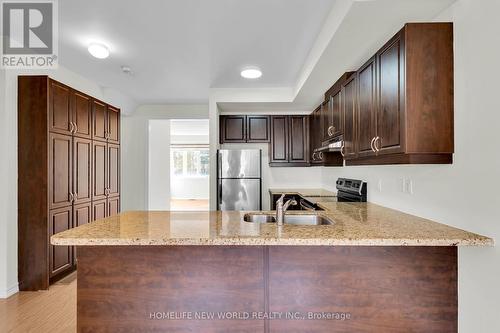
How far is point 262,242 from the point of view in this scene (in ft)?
5.16

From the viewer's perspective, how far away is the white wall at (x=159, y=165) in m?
6.40

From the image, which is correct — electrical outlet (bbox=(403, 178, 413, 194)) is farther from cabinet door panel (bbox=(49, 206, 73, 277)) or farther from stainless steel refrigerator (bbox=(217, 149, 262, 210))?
cabinet door panel (bbox=(49, 206, 73, 277))

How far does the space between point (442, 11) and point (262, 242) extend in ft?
5.72

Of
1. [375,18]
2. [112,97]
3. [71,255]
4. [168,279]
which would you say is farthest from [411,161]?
[112,97]

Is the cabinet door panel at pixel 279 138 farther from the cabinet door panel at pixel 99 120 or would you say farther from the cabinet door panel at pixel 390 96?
the cabinet door panel at pixel 390 96

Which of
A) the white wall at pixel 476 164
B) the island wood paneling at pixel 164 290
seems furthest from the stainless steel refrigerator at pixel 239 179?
the white wall at pixel 476 164

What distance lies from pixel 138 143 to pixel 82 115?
1958 millimetres

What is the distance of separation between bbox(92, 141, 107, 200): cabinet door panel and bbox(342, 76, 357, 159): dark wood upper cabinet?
3.15m

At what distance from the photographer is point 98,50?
297 cm

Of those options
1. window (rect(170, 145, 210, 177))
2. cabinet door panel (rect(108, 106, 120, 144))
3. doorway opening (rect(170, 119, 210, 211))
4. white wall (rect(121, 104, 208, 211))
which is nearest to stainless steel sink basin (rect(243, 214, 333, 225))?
cabinet door panel (rect(108, 106, 120, 144))

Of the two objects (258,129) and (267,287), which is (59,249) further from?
(258,129)

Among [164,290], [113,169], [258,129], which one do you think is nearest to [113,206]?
[113,169]

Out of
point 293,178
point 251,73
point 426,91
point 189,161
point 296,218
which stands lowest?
point 296,218

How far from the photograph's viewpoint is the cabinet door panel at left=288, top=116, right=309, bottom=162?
16.5 ft
